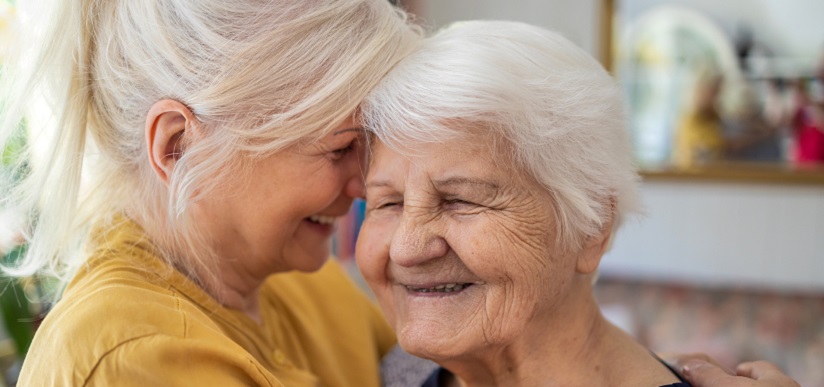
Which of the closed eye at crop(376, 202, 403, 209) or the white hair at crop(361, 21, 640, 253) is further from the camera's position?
the closed eye at crop(376, 202, 403, 209)

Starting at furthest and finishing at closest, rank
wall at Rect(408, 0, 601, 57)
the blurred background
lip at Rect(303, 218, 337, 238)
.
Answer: wall at Rect(408, 0, 601, 57)
the blurred background
lip at Rect(303, 218, 337, 238)

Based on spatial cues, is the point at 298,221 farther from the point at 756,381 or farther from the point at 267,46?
the point at 756,381

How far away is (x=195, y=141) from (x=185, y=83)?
103 mm

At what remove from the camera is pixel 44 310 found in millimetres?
2848

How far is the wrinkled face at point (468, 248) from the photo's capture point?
1.22 metres

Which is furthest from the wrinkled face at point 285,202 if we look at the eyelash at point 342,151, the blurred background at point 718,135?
the blurred background at point 718,135

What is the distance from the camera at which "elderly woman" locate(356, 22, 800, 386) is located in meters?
1.22

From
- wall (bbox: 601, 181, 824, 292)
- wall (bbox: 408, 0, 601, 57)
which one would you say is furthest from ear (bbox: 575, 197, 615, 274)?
wall (bbox: 408, 0, 601, 57)

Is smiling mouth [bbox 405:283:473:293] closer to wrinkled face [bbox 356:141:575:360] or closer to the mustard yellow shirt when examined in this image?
wrinkled face [bbox 356:141:575:360]

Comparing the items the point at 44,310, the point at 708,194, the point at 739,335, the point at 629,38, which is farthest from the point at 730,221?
the point at 44,310

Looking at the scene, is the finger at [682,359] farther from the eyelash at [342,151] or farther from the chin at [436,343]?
the eyelash at [342,151]

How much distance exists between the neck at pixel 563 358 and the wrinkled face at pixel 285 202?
0.39m

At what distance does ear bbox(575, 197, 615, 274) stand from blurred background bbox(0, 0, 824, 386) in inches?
136

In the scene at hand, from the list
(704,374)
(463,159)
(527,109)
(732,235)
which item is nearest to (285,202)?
(463,159)
